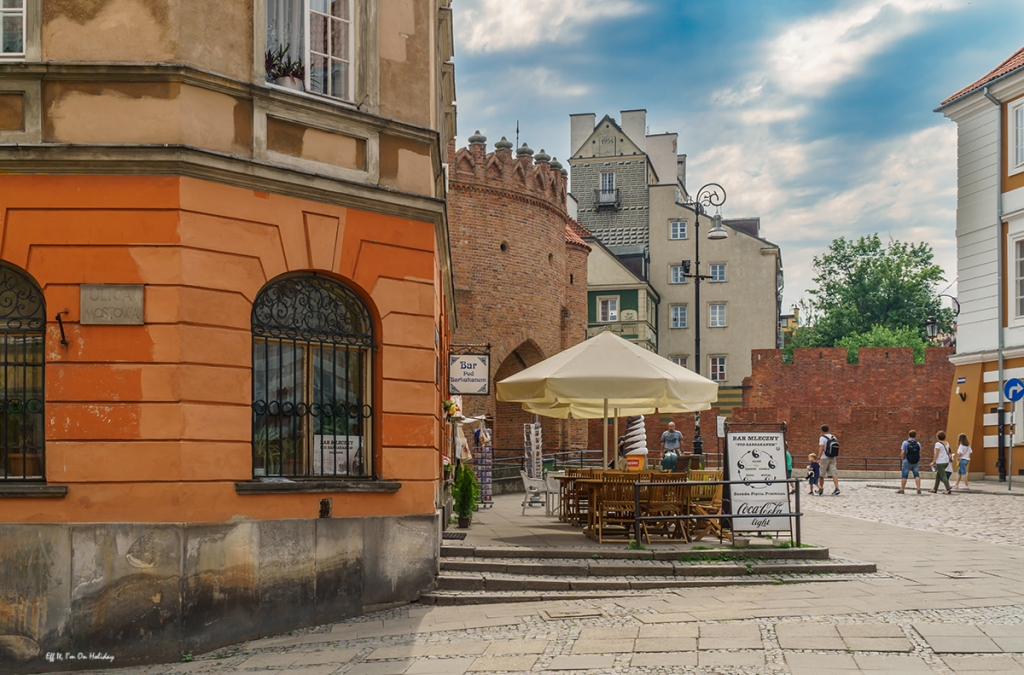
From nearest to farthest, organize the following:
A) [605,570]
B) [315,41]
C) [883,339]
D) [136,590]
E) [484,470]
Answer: [136,590], [315,41], [605,570], [484,470], [883,339]

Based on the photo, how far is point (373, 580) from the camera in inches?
395

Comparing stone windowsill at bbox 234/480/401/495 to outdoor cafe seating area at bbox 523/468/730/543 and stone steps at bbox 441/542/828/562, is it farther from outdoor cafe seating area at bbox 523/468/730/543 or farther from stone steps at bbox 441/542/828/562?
outdoor cafe seating area at bbox 523/468/730/543

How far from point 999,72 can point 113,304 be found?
2631 centimetres

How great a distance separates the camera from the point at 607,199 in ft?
212

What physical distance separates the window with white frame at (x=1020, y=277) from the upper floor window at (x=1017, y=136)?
2.01m

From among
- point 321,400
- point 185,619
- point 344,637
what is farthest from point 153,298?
point 344,637

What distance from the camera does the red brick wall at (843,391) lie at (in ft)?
132

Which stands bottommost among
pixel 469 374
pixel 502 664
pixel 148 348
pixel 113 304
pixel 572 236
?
pixel 502 664

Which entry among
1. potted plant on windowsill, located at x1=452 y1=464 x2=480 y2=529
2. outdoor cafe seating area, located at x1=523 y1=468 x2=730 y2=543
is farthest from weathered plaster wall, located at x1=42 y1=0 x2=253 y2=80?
potted plant on windowsill, located at x1=452 y1=464 x2=480 y2=529

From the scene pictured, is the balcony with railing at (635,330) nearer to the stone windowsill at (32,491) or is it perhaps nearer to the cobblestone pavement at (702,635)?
the cobblestone pavement at (702,635)

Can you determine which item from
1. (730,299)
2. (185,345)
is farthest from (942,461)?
(730,299)

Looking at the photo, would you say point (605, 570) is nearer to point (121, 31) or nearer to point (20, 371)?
point (20, 371)

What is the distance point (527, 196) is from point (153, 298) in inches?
1012

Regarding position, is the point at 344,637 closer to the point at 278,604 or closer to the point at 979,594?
the point at 278,604
